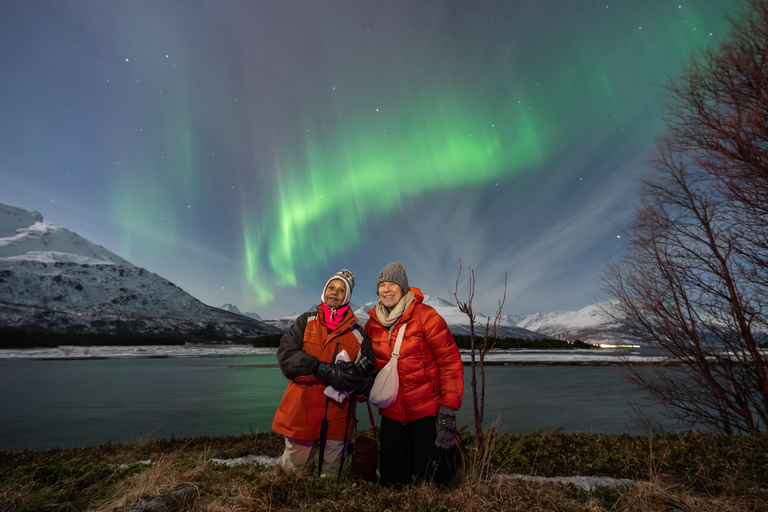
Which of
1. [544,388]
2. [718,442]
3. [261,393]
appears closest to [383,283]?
[718,442]

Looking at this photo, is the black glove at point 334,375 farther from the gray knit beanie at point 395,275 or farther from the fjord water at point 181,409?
the fjord water at point 181,409

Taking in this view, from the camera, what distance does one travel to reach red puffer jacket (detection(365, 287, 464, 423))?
3.61 meters

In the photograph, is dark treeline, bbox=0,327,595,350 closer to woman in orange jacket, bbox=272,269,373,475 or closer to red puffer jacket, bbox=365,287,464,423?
woman in orange jacket, bbox=272,269,373,475

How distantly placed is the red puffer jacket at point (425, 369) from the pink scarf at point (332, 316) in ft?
2.14

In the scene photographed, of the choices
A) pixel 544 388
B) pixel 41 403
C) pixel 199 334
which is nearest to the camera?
pixel 41 403

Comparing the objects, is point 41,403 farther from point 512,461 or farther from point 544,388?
point 544,388

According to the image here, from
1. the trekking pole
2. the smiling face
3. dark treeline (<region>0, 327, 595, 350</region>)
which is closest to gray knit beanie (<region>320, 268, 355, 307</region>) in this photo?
the smiling face

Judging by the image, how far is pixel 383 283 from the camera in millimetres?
3992

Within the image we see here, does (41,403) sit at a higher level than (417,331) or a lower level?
lower

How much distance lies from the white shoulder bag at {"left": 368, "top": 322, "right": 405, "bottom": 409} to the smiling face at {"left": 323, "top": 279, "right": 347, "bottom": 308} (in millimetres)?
889

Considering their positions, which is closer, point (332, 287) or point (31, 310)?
point (332, 287)

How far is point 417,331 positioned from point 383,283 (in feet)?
2.14

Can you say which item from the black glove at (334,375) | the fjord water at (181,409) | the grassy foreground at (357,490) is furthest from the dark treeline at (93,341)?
the black glove at (334,375)

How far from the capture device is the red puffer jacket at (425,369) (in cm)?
361
